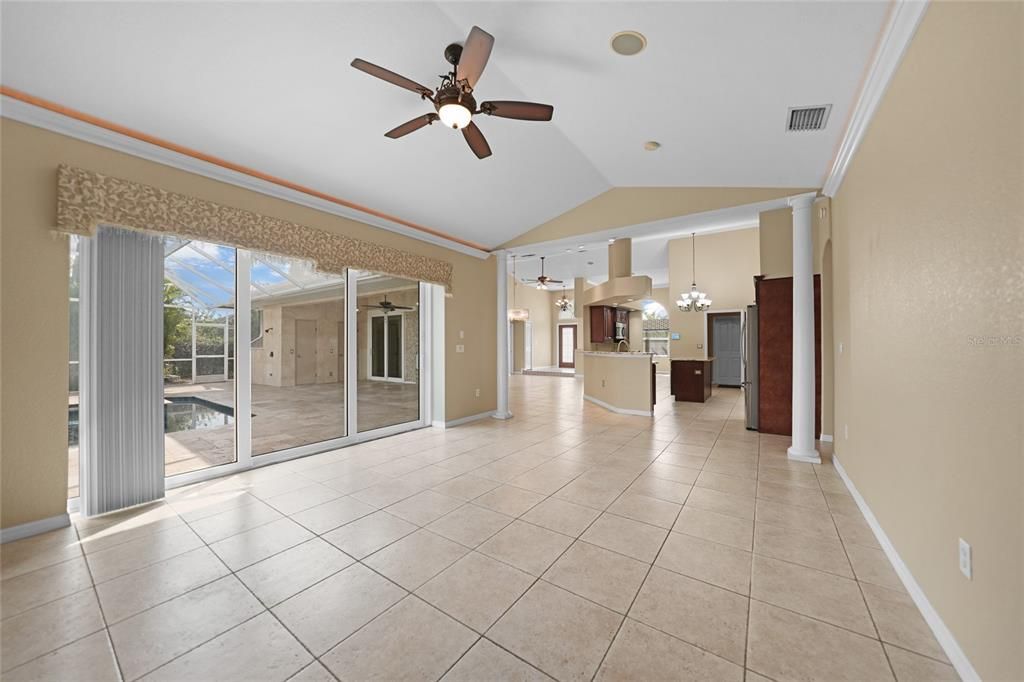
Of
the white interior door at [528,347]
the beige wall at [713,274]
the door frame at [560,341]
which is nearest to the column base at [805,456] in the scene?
the beige wall at [713,274]

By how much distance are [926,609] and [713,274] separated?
9.21m

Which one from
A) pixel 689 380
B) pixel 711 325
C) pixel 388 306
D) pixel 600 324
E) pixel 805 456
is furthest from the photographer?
pixel 711 325

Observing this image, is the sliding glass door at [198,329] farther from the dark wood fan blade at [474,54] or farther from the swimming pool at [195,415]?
the dark wood fan blade at [474,54]

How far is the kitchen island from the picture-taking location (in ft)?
22.1

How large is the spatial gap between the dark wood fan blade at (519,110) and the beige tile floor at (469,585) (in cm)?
279

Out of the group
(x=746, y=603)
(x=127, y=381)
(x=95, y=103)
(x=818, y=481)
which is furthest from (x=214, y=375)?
(x=818, y=481)

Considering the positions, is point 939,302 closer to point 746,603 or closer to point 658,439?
point 746,603

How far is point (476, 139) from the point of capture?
2.95m

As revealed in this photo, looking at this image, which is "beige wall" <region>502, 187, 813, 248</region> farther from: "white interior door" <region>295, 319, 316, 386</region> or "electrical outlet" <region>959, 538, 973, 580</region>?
"white interior door" <region>295, 319, 316, 386</region>

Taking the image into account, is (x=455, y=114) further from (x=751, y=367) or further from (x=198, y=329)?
(x=751, y=367)

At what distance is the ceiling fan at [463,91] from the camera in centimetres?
220

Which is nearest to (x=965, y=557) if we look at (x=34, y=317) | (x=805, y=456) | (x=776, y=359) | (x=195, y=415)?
(x=805, y=456)

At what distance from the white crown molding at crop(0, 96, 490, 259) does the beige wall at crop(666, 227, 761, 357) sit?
8.04 metres

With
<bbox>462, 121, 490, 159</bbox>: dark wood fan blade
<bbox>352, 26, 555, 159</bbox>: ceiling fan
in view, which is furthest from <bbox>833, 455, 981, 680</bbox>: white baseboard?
<bbox>462, 121, 490, 159</bbox>: dark wood fan blade
